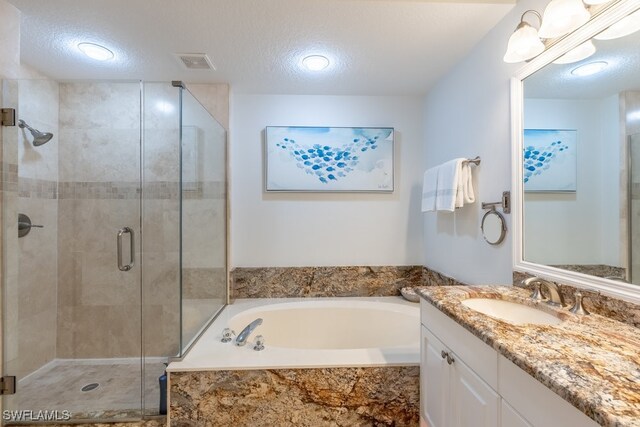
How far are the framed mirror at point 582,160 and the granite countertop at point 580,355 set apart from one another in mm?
207

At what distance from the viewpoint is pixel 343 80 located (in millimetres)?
2193

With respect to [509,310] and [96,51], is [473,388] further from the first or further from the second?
[96,51]

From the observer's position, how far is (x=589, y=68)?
3.55 ft

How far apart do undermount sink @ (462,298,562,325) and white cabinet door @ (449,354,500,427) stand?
0.86 feet

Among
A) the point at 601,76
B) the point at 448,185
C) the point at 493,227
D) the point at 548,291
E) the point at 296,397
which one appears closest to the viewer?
the point at 601,76

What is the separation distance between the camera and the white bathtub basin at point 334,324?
2.14 metres

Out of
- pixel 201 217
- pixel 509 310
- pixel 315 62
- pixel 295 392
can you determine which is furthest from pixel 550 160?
pixel 201 217

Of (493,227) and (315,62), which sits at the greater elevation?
(315,62)

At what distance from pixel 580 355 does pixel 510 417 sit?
251 millimetres

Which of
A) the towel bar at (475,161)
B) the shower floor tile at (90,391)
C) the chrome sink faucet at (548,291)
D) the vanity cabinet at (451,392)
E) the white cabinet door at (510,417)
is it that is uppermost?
the towel bar at (475,161)

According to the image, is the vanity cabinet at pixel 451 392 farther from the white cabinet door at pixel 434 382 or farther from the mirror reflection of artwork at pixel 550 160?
the mirror reflection of artwork at pixel 550 160

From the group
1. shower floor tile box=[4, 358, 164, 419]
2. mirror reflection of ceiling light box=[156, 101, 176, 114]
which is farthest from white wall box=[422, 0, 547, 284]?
shower floor tile box=[4, 358, 164, 419]

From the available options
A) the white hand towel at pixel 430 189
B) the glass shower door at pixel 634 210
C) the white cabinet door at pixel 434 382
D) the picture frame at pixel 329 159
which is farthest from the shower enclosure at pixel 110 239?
the glass shower door at pixel 634 210

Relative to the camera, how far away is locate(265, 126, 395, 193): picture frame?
2.42 m
